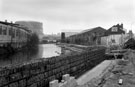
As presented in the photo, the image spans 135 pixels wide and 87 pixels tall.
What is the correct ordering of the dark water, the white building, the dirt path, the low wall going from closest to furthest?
1. the low wall
2. the dirt path
3. the dark water
4. the white building

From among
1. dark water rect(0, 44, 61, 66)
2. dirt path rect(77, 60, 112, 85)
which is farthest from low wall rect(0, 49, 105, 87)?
dark water rect(0, 44, 61, 66)

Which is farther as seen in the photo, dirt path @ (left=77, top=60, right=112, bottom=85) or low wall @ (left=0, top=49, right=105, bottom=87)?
dirt path @ (left=77, top=60, right=112, bottom=85)

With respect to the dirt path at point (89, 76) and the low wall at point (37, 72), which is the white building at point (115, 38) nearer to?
the dirt path at point (89, 76)

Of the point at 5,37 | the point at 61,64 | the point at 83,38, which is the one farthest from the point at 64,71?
the point at 83,38

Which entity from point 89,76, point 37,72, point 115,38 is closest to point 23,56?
point 89,76

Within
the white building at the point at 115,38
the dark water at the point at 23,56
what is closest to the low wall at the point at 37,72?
the dark water at the point at 23,56

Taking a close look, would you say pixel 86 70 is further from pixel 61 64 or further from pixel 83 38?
pixel 83 38

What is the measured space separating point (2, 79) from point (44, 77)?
2532 millimetres

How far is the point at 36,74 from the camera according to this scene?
6410 mm

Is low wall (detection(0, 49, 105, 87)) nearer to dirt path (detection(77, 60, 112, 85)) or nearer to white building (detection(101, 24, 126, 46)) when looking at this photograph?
dirt path (detection(77, 60, 112, 85))

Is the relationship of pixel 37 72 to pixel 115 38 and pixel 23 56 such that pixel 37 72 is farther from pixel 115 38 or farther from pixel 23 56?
pixel 115 38

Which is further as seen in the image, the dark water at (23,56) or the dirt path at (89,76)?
the dark water at (23,56)

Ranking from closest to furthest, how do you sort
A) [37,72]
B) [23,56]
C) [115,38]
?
[37,72] < [23,56] < [115,38]

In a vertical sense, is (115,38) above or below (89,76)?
above
